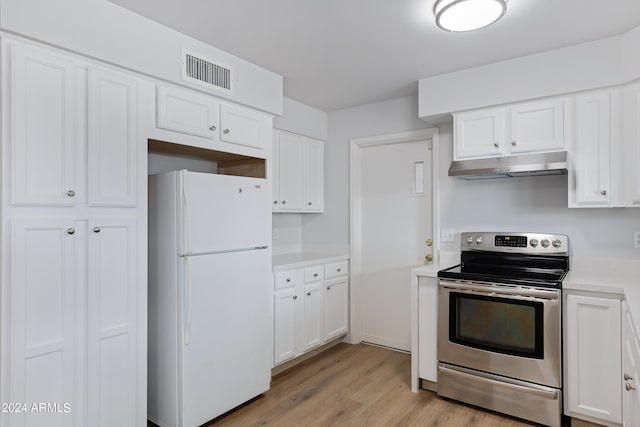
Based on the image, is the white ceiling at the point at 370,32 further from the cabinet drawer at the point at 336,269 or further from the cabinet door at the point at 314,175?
the cabinet drawer at the point at 336,269

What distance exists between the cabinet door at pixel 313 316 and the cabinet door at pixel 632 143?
2.37m

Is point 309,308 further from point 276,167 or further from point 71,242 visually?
point 71,242

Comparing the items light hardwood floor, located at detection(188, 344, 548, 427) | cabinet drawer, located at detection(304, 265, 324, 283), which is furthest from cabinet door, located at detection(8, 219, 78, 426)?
cabinet drawer, located at detection(304, 265, 324, 283)

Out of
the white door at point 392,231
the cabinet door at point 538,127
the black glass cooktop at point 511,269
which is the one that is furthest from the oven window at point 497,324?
the cabinet door at point 538,127

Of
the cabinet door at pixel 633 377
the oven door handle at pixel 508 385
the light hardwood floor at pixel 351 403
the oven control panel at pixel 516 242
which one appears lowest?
the light hardwood floor at pixel 351 403

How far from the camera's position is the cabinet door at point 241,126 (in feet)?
8.60

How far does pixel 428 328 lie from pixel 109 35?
8.99ft

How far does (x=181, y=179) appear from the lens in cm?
226

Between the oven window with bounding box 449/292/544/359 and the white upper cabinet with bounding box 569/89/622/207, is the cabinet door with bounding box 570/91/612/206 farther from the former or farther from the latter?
the oven window with bounding box 449/292/544/359

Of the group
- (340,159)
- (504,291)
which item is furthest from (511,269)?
(340,159)

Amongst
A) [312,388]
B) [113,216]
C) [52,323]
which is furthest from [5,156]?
[312,388]

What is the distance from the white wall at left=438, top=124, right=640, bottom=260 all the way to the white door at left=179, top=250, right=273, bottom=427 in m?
1.69

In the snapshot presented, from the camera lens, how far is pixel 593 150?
250 centimetres

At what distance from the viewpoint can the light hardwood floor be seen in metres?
2.47
